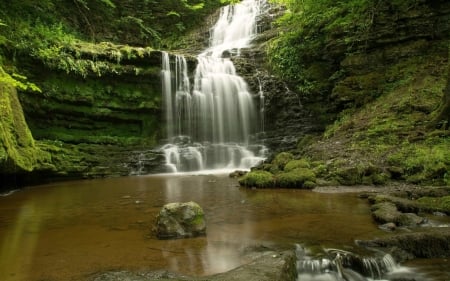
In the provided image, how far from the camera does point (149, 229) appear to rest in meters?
5.84

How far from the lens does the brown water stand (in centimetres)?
438

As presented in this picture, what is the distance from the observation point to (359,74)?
15.7 meters

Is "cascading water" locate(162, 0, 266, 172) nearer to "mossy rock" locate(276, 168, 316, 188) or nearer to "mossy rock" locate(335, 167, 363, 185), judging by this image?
"mossy rock" locate(276, 168, 316, 188)

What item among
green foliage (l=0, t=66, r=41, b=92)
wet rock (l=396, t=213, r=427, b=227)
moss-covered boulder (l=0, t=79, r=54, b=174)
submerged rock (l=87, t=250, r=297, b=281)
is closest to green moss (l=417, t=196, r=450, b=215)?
wet rock (l=396, t=213, r=427, b=227)

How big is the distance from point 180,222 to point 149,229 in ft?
2.10

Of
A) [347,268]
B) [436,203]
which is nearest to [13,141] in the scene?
[347,268]

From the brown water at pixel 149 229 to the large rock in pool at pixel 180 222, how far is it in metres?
0.16

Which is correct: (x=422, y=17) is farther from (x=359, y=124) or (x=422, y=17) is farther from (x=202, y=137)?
(x=202, y=137)

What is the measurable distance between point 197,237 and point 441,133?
7750mm

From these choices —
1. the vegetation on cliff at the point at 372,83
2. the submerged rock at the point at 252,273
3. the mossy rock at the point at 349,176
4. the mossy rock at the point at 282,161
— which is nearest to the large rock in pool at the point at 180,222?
the submerged rock at the point at 252,273

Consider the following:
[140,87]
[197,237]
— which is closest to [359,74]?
[140,87]

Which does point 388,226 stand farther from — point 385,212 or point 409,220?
point 385,212

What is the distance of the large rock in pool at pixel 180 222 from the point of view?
5367 millimetres

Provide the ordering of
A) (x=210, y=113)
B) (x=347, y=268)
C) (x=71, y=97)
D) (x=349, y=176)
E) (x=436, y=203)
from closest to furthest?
(x=347, y=268) → (x=436, y=203) → (x=349, y=176) → (x=71, y=97) → (x=210, y=113)
